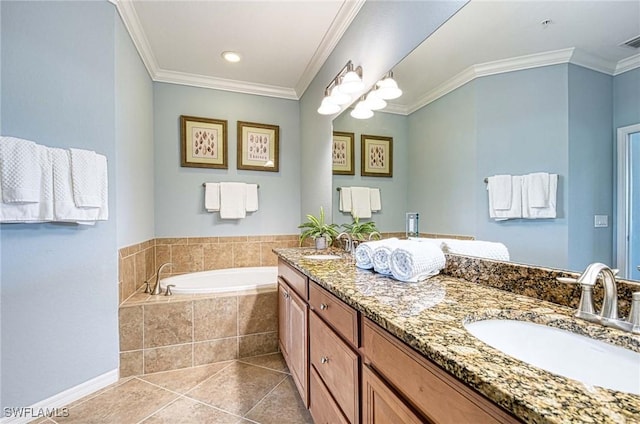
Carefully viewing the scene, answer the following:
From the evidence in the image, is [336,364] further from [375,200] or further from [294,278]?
[375,200]

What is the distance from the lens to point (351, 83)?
6.52ft

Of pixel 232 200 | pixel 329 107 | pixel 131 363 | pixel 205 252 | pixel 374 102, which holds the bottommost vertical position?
pixel 131 363

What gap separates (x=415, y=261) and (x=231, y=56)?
8.08 feet

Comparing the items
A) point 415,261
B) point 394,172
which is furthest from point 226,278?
point 415,261

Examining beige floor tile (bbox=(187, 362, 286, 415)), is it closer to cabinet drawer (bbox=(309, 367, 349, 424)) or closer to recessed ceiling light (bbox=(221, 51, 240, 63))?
cabinet drawer (bbox=(309, 367, 349, 424))

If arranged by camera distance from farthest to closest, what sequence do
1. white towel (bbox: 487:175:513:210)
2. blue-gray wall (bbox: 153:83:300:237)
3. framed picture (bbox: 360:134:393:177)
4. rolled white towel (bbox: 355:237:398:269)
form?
blue-gray wall (bbox: 153:83:300:237) → framed picture (bbox: 360:134:393:177) → rolled white towel (bbox: 355:237:398:269) → white towel (bbox: 487:175:513:210)

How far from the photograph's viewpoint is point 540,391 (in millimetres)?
465

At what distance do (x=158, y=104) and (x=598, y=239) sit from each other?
3.40 meters

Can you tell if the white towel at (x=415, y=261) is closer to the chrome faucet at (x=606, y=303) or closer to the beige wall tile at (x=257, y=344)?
the chrome faucet at (x=606, y=303)

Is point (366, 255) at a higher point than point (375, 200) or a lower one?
lower

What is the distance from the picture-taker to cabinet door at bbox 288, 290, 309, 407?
1532mm

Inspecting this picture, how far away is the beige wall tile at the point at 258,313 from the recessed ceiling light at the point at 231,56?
2078 millimetres

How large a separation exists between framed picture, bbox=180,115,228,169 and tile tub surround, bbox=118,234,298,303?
0.79 meters

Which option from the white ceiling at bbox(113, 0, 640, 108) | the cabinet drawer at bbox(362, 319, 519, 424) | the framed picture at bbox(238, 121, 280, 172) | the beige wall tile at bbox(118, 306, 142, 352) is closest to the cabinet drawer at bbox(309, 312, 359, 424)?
the cabinet drawer at bbox(362, 319, 519, 424)
